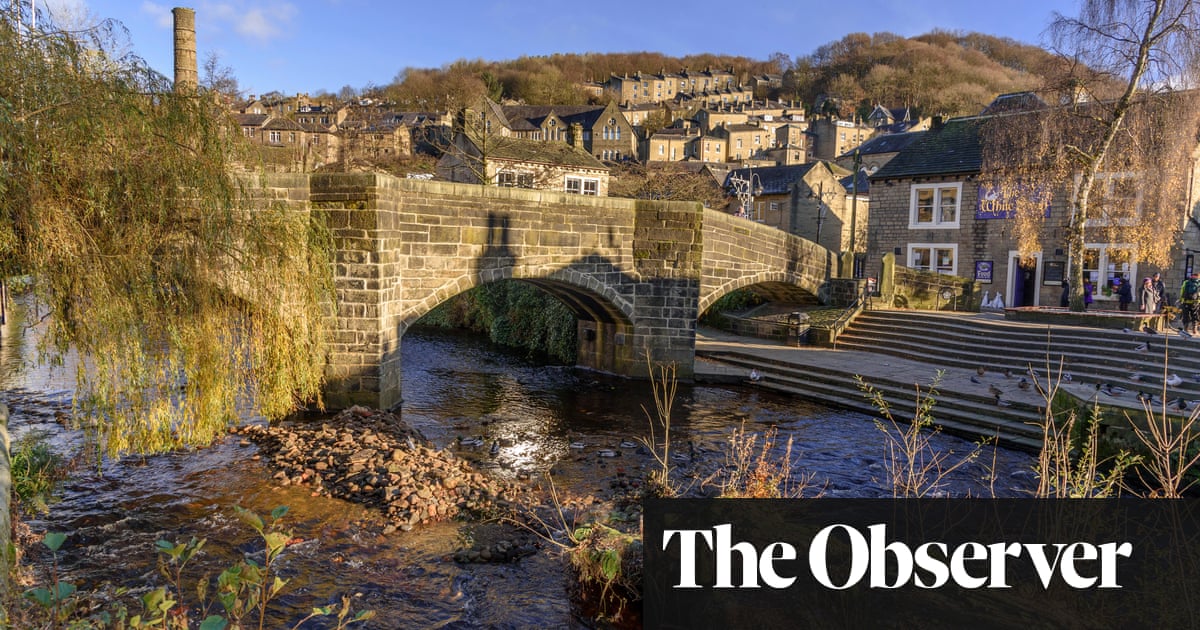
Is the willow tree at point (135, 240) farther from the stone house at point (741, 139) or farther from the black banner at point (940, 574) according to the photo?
the stone house at point (741, 139)

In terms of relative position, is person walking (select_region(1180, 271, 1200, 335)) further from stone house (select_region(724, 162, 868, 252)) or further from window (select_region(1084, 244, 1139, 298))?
stone house (select_region(724, 162, 868, 252))

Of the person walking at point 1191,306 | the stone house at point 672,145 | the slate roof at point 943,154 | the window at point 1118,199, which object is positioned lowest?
the person walking at point 1191,306

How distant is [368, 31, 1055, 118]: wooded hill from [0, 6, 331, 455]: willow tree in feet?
221

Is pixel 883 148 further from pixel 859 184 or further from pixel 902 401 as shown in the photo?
pixel 902 401

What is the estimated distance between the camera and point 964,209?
25844mm

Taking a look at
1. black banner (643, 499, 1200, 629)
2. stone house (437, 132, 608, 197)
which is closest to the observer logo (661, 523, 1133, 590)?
black banner (643, 499, 1200, 629)

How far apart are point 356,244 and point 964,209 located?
21580 millimetres

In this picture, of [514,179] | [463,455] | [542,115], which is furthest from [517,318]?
[542,115]

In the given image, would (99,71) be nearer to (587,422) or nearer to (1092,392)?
(587,422)

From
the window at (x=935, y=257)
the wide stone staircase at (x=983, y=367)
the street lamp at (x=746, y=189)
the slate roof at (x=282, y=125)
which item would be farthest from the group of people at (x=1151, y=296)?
the slate roof at (x=282, y=125)

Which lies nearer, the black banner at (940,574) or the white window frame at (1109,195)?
the black banner at (940,574)

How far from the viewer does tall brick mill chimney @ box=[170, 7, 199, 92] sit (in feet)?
56.5

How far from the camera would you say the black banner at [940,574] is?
567 cm

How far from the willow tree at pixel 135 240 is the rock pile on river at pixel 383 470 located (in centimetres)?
100
